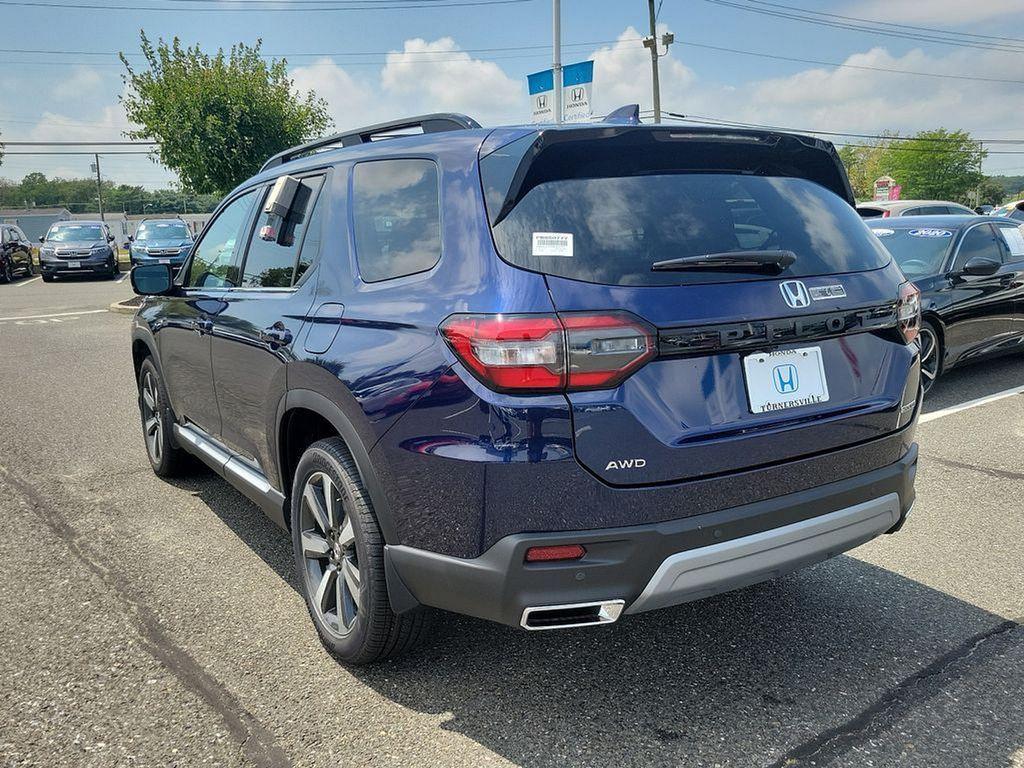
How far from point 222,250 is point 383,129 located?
132 cm

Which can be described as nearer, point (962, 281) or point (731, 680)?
point (731, 680)

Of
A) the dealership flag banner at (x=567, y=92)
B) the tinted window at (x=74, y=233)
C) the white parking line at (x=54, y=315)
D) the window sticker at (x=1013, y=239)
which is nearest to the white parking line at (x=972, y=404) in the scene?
the window sticker at (x=1013, y=239)

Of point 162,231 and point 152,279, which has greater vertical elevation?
point 162,231

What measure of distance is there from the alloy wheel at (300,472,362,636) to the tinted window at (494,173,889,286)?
1103mm

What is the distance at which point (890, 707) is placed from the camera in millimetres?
2566

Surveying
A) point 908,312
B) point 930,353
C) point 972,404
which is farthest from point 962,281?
point 908,312

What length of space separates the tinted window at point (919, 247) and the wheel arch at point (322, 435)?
5945 millimetres

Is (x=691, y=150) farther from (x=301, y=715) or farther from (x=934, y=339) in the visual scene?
(x=934, y=339)

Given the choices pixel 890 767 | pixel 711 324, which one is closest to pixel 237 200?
pixel 711 324

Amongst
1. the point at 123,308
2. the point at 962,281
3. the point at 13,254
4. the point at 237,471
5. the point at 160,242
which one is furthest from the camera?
the point at 13,254

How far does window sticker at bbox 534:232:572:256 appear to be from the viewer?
2227 millimetres

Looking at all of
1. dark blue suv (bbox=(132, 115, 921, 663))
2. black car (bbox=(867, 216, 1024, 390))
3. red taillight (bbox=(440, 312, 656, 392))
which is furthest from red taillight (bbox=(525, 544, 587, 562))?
black car (bbox=(867, 216, 1024, 390))

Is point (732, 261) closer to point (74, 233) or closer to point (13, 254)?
point (74, 233)

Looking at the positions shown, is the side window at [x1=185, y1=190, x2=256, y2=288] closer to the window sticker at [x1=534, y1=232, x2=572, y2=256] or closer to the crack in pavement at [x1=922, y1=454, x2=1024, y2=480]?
the window sticker at [x1=534, y1=232, x2=572, y2=256]
